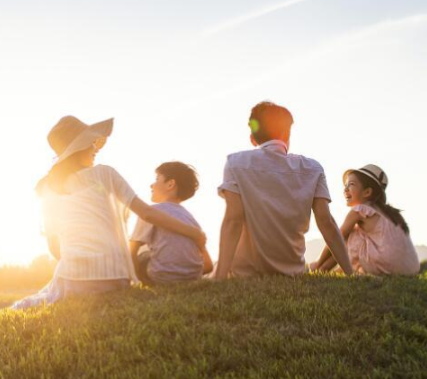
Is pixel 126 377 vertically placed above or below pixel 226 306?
below

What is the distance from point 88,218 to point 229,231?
5.63 ft

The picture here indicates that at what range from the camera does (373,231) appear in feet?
26.5

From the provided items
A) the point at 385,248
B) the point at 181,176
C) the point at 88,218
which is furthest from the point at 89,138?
the point at 385,248

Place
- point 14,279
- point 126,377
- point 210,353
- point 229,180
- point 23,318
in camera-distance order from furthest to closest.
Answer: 1. point 14,279
2. point 229,180
3. point 23,318
4. point 210,353
5. point 126,377

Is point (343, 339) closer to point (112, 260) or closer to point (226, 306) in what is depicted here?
point (226, 306)

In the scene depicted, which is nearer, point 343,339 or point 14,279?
point 343,339

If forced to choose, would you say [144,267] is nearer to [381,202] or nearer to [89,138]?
[89,138]

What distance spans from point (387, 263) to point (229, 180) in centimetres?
316

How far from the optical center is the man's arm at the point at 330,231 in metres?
6.65

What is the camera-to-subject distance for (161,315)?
4.73 metres

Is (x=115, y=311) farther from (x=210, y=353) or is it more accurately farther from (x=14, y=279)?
(x=14, y=279)

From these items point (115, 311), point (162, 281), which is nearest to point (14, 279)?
point (162, 281)

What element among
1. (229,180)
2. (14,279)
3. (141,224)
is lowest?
(14,279)

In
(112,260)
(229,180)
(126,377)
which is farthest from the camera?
(229,180)
